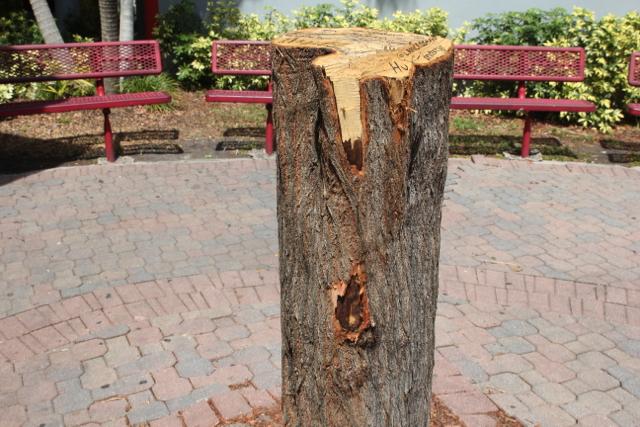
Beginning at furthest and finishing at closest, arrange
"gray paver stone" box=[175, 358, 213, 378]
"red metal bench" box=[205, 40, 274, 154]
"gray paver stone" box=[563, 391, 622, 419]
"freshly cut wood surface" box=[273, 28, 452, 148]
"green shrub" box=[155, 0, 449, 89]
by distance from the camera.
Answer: "green shrub" box=[155, 0, 449, 89] < "red metal bench" box=[205, 40, 274, 154] < "gray paver stone" box=[175, 358, 213, 378] < "gray paver stone" box=[563, 391, 622, 419] < "freshly cut wood surface" box=[273, 28, 452, 148]

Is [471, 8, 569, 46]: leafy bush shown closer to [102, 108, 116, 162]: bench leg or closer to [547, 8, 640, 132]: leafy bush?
[547, 8, 640, 132]: leafy bush

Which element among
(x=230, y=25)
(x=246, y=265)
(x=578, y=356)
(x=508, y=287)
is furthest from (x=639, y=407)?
(x=230, y=25)

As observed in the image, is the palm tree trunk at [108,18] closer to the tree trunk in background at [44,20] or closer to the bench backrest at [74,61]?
the tree trunk in background at [44,20]

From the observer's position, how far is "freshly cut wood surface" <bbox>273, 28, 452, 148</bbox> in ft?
8.23

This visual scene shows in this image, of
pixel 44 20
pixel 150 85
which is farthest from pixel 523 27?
pixel 44 20

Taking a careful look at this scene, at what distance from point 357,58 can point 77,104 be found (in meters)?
5.35

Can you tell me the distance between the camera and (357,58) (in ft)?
8.77

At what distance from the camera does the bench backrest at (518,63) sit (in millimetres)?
8156

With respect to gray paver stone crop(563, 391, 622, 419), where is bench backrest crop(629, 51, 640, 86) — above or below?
above

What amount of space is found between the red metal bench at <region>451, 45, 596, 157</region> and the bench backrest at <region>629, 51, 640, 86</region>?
→ 19.1 inches

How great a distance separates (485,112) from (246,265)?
538cm

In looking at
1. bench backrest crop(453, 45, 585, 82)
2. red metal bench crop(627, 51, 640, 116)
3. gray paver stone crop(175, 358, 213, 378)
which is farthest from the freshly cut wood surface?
red metal bench crop(627, 51, 640, 116)

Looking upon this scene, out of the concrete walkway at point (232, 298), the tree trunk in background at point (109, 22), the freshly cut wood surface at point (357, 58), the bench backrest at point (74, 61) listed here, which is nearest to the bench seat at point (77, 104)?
the bench backrest at point (74, 61)

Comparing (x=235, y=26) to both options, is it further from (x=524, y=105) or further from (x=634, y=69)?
(x=634, y=69)
